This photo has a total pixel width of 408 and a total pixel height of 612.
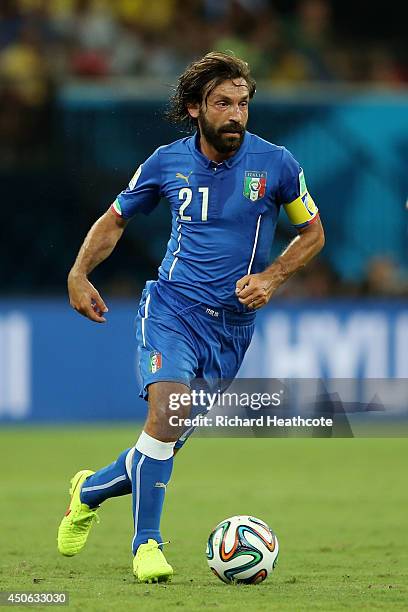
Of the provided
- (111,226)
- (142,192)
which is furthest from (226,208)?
(111,226)

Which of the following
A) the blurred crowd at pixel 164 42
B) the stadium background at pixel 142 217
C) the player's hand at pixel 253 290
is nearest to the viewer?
the player's hand at pixel 253 290

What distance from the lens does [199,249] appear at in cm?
634

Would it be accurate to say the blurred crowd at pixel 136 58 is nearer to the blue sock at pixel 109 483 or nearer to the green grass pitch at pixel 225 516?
the green grass pitch at pixel 225 516

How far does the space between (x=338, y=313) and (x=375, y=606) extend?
373 inches

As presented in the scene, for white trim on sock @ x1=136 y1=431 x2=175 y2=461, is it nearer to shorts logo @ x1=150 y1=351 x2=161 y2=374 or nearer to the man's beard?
shorts logo @ x1=150 y1=351 x2=161 y2=374

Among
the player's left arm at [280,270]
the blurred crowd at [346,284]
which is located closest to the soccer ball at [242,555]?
the player's left arm at [280,270]

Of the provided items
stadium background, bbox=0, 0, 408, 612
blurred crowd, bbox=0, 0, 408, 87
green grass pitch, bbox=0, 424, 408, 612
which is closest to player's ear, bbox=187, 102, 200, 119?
green grass pitch, bbox=0, 424, 408, 612

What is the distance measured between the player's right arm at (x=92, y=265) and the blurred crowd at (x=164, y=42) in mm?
8511

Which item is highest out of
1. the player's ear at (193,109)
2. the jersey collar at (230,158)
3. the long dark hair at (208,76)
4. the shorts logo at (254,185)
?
the long dark hair at (208,76)

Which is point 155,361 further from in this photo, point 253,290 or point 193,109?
point 193,109

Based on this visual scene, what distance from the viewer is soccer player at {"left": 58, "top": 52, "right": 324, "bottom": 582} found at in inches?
241

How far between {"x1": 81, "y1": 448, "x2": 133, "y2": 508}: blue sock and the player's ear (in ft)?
5.32

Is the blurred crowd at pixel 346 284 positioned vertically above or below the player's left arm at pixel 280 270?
below

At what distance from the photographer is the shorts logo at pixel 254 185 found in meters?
6.24
